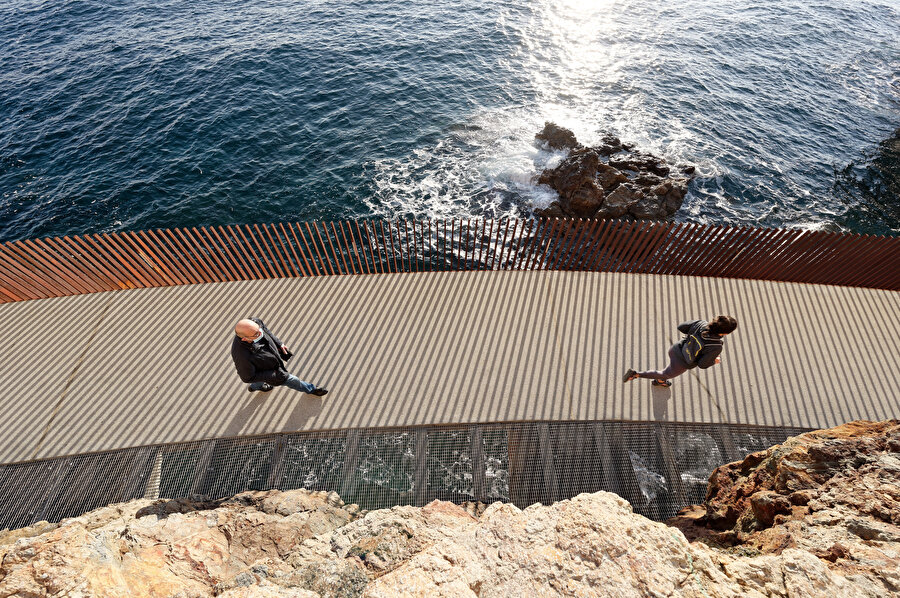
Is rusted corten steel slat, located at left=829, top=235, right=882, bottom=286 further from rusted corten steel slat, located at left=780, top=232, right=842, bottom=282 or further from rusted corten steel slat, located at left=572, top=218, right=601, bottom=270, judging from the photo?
rusted corten steel slat, located at left=572, top=218, right=601, bottom=270

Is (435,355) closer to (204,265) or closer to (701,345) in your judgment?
(701,345)

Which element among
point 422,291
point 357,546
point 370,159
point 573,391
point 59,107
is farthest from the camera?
point 59,107

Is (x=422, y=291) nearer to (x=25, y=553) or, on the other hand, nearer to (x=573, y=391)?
(x=573, y=391)

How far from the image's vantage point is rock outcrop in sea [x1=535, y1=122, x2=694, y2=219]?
45.1ft

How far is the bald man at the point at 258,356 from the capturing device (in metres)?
4.88

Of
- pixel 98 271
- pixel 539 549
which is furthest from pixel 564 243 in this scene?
Answer: pixel 98 271

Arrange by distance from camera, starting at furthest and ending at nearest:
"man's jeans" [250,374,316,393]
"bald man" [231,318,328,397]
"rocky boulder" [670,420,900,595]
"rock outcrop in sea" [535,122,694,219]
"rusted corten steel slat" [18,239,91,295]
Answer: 1. "rock outcrop in sea" [535,122,694,219]
2. "rusted corten steel slat" [18,239,91,295]
3. "man's jeans" [250,374,316,393]
4. "bald man" [231,318,328,397]
5. "rocky boulder" [670,420,900,595]

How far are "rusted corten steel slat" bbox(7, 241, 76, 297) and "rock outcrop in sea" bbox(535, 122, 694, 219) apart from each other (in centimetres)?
1259

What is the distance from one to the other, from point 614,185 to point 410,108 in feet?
35.3

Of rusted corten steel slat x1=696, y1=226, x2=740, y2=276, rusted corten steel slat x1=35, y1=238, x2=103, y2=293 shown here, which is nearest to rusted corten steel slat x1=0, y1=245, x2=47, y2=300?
rusted corten steel slat x1=35, y1=238, x2=103, y2=293

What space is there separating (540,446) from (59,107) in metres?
26.2

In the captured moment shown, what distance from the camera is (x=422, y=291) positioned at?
303 inches

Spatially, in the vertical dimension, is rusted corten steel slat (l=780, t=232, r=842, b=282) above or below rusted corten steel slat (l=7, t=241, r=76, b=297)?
below

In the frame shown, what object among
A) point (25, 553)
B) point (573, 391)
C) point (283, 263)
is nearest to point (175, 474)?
point (25, 553)
